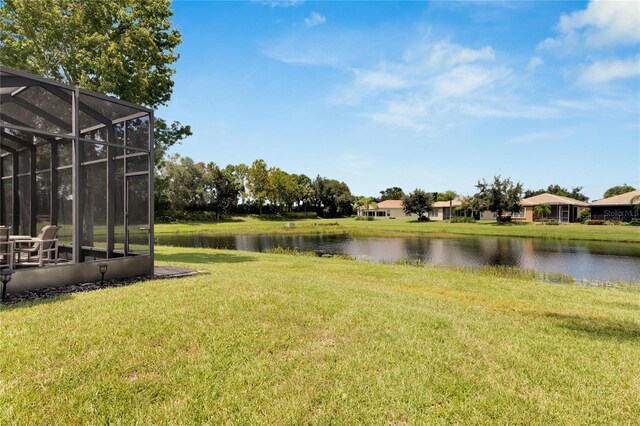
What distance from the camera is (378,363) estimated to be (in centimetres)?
405

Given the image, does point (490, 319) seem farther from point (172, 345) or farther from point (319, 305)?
point (172, 345)

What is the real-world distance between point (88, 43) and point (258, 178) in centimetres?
5459

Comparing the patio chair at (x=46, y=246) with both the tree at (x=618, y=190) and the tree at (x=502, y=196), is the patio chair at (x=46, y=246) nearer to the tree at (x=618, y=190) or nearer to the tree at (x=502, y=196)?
the tree at (x=502, y=196)

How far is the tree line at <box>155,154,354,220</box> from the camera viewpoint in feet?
183

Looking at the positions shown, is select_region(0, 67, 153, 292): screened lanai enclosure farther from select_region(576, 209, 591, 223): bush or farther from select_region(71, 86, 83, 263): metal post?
select_region(576, 209, 591, 223): bush

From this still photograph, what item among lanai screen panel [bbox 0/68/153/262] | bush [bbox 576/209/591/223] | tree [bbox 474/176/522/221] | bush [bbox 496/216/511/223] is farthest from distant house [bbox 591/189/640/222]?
lanai screen panel [bbox 0/68/153/262]

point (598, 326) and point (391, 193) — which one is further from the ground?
point (391, 193)

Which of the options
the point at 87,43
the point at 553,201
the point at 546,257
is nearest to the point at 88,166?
the point at 87,43

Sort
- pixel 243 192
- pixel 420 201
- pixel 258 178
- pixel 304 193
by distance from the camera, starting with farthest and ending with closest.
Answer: pixel 304 193, pixel 243 192, pixel 258 178, pixel 420 201

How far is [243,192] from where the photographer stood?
68875 mm

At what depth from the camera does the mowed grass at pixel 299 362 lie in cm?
313

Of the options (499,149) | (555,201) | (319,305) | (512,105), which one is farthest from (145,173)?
(555,201)

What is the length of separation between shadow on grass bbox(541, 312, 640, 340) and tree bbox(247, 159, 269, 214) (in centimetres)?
6189

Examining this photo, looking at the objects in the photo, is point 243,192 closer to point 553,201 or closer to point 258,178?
point 258,178
